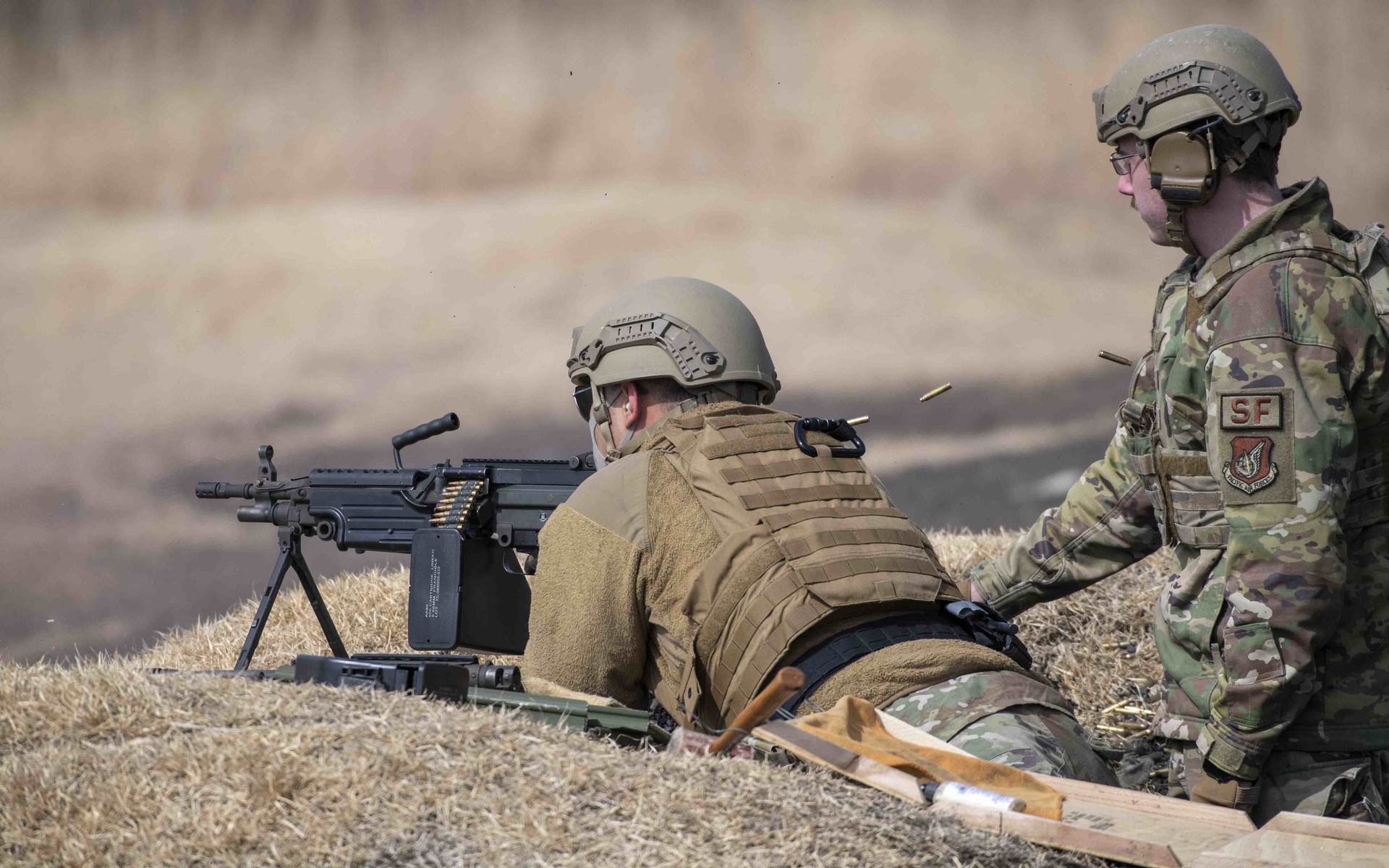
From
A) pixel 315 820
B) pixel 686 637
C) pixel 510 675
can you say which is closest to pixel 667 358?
pixel 686 637

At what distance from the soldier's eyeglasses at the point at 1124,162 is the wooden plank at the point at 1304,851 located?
5.62ft

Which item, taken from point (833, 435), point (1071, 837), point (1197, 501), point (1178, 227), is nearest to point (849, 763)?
point (1071, 837)

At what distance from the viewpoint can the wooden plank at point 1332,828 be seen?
100 inches

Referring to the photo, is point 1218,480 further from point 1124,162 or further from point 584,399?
point 584,399

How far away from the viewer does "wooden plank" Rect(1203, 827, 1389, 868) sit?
239 cm

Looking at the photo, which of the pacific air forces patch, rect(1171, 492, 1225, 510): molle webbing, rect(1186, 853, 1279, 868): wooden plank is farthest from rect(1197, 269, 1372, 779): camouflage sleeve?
rect(1186, 853, 1279, 868): wooden plank

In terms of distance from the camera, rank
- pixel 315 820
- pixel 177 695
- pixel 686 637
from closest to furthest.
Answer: pixel 315 820 → pixel 177 695 → pixel 686 637

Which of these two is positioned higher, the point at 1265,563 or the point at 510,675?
the point at 1265,563

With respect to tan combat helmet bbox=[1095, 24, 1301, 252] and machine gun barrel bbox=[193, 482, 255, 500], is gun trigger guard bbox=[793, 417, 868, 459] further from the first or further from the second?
machine gun barrel bbox=[193, 482, 255, 500]

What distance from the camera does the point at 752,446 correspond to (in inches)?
143

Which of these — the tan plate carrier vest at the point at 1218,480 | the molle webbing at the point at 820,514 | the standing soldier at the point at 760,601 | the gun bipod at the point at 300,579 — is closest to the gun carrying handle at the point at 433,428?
the gun bipod at the point at 300,579

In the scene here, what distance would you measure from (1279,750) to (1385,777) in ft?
1.00

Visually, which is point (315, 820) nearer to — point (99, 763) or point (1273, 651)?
point (99, 763)

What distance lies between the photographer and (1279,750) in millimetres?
3002
